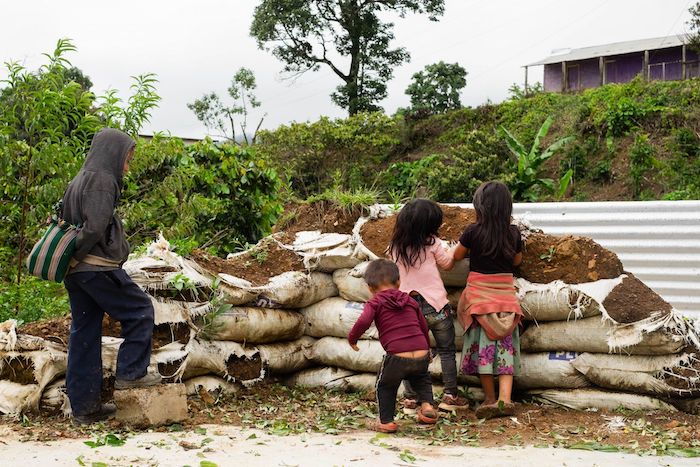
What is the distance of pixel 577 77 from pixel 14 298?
25.6m

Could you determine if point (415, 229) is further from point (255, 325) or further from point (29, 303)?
point (29, 303)

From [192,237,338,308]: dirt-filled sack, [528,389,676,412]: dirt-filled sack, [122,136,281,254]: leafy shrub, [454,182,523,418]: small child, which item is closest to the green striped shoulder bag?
[192,237,338,308]: dirt-filled sack

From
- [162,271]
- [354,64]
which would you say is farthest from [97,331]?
[354,64]

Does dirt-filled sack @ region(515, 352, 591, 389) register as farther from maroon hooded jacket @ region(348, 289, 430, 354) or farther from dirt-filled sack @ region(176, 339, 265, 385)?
dirt-filled sack @ region(176, 339, 265, 385)

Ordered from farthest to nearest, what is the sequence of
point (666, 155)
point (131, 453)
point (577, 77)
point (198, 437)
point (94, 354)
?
point (577, 77), point (666, 155), point (94, 354), point (198, 437), point (131, 453)

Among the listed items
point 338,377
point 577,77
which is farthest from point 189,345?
point 577,77

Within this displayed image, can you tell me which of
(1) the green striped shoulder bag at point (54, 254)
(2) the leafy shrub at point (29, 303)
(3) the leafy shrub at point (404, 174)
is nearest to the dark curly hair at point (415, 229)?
(1) the green striped shoulder bag at point (54, 254)

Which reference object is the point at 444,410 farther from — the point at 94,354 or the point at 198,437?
the point at 94,354

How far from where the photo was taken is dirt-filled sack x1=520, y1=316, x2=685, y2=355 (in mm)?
4367

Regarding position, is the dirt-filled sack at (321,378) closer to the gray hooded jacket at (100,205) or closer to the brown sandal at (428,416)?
the brown sandal at (428,416)

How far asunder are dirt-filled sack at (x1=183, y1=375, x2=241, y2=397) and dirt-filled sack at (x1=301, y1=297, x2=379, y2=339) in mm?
759

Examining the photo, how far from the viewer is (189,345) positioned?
4.75 m

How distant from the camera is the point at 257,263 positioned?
5562mm

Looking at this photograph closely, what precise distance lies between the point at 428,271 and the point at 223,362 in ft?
4.76
